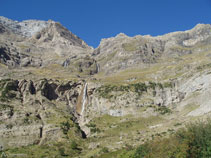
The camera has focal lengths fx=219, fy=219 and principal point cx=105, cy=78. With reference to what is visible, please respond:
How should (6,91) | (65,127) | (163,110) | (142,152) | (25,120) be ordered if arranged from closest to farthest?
(142,152) → (25,120) → (65,127) → (163,110) → (6,91)

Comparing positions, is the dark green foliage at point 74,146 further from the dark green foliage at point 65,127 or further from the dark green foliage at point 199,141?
the dark green foliage at point 199,141

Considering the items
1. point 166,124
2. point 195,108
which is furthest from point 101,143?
point 195,108

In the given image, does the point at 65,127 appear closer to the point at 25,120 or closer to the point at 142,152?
the point at 25,120

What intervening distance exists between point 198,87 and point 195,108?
27577mm

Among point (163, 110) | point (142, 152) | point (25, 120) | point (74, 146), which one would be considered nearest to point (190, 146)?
point (142, 152)

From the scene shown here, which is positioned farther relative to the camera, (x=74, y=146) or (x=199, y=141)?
(x=74, y=146)

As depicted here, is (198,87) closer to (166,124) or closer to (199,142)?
(166,124)

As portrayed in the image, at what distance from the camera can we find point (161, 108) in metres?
182

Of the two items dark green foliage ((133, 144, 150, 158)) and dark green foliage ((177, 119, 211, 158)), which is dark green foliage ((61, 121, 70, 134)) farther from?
dark green foliage ((177, 119, 211, 158))

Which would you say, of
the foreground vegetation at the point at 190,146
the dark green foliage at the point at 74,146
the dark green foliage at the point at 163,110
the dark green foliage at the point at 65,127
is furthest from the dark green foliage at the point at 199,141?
the dark green foliage at the point at 163,110

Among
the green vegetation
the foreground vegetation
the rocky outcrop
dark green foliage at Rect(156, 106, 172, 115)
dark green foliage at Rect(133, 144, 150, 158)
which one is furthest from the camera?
the green vegetation

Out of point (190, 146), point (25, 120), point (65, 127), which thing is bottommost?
point (65, 127)

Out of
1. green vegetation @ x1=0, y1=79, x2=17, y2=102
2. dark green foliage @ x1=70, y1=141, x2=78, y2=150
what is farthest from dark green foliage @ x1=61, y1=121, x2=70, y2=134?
green vegetation @ x1=0, y1=79, x2=17, y2=102

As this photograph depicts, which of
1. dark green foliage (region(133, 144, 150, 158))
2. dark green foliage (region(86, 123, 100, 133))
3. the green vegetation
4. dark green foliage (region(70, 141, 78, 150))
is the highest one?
the green vegetation
